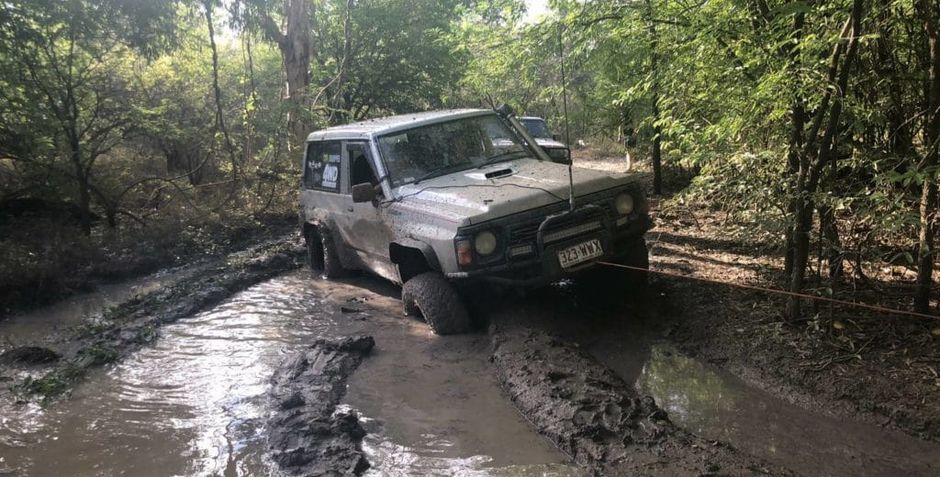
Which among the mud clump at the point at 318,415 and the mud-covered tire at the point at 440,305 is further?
the mud-covered tire at the point at 440,305

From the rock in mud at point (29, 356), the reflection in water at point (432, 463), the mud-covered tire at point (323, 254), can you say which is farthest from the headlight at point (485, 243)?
the rock in mud at point (29, 356)

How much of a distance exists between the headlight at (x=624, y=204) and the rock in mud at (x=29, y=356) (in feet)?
16.3

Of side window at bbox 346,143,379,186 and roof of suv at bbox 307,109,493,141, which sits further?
side window at bbox 346,143,379,186

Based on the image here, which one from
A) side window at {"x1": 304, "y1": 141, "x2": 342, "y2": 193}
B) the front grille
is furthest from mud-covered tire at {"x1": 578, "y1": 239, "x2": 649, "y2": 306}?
side window at {"x1": 304, "y1": 141, "x2": 342, "y2": 193}

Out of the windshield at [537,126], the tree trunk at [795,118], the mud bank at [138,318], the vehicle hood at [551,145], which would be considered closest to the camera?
the tree trunk at [795,118]

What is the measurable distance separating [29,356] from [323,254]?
3323 mm

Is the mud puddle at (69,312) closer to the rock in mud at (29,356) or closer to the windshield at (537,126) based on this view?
the rock in mud at (29,356)

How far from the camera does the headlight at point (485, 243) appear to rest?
4.66 m

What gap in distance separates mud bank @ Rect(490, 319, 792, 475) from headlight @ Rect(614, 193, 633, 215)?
1248 millimetres

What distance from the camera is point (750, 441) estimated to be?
342 centimetres

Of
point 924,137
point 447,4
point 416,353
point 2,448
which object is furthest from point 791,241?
point 447,4

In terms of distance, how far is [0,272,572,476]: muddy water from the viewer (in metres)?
3.55

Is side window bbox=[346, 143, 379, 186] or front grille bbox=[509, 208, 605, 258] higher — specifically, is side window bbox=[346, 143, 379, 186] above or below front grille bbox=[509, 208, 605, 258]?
above

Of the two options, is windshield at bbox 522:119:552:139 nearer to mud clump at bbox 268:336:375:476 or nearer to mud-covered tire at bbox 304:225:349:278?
mud-covered tire at bbox 304:225:349:278
